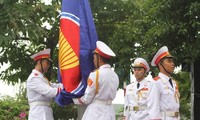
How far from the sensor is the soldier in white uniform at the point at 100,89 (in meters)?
5.04

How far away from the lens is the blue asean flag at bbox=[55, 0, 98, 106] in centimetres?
548

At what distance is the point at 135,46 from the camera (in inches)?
398

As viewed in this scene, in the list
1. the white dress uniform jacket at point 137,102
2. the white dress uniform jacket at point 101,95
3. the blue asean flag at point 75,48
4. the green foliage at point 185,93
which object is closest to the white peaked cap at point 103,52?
the white dress uniform jacket at point 101,95

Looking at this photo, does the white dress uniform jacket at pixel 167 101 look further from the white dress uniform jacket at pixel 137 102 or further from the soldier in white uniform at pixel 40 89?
the soldier in white uniform at pixel 40 89

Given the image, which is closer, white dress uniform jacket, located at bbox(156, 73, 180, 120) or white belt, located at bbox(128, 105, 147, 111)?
white dress uniform jacket, located at bbox(156, 73, 180, 120)

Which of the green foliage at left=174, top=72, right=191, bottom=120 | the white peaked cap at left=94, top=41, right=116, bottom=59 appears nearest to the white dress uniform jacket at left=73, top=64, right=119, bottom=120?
the white peaked cap at left=94, top=41, right=116, bottom=59

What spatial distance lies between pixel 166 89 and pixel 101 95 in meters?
0.69

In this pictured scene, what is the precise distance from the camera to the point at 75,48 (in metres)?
5.65

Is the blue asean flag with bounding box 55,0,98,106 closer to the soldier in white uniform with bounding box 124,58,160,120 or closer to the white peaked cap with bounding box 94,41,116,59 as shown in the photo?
the white peaked cap with bounding box 94,41,116,59

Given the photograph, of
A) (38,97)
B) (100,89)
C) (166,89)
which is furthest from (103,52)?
(38,97)

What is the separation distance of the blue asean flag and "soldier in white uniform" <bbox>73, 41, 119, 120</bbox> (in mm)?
268

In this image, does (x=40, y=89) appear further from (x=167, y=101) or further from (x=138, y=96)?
(x=167, y=101)

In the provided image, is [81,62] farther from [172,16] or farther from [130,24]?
[130,24]

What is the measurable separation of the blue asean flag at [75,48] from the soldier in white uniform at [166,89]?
0.82 m
